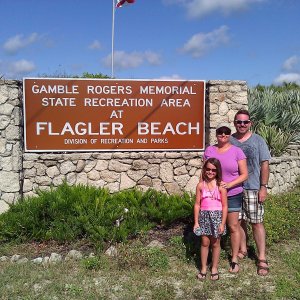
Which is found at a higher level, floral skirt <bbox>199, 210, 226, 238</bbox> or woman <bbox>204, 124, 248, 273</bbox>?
woman <bbox>204, 124, 248, 273</bbox>

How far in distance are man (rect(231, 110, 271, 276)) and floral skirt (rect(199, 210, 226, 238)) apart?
513 mm

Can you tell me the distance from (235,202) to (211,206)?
13.9 inches

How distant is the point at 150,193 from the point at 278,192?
122 inches

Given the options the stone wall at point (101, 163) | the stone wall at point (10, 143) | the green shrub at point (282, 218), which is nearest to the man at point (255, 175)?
the green shrub at point (282, 218)

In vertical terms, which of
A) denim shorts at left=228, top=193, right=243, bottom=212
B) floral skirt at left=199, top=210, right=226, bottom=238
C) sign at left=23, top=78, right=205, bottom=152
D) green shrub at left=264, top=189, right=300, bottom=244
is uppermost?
sign at left=23, top=78, right=205, bottom=152

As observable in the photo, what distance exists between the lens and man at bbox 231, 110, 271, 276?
4844mm

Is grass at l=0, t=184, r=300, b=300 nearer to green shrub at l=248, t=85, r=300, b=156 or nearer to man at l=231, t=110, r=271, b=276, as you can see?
man at l=231, t=110, r=271, b=276

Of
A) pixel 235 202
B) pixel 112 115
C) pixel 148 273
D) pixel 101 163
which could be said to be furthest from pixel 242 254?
pixel 112 115

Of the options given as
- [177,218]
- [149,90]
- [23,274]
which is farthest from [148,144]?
[23,274]

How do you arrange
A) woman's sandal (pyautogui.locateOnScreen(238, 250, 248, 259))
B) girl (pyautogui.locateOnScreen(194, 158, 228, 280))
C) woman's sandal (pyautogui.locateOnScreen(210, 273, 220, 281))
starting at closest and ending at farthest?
1. girl (pyautogui.locateOnScreen(194, 158, 228, 280))
2. woman's sandal (pyautogui.locateOnScreen(210, 273, 220, 281))
3. woman's sandal (pyautogui.locateOnScreen(238, 250, 248, 259))

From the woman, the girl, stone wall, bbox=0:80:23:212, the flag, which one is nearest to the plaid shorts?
the woman

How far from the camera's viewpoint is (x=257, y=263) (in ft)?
17.0

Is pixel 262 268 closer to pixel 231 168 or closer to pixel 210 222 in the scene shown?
pixel 210 222

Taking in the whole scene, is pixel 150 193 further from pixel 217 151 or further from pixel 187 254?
pixel 217 151
